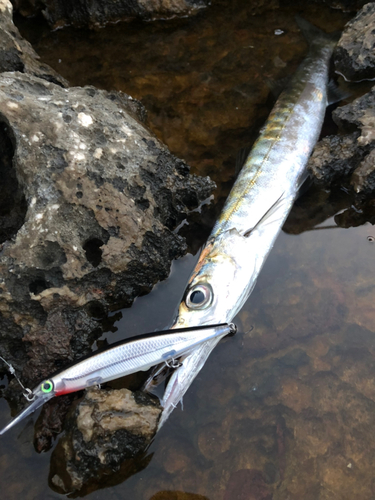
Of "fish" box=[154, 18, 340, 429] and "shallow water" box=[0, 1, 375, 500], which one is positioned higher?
"fish" box=[154, 18, 340, 429]

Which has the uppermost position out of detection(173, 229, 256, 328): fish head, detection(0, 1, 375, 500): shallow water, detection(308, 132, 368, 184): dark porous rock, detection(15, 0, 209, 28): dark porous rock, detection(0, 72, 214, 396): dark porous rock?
detection(15, 0, 209, 28): dark porous rock

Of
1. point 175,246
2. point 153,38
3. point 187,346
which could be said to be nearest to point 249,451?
point 187,346

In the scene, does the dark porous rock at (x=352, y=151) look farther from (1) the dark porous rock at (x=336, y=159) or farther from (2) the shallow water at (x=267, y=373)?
(2) the shallow water at (x=267, y=373)

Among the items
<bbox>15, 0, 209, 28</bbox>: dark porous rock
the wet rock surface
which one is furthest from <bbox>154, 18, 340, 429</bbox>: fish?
<bbox>15, 0, 209, 28</bbox>: dark porous rock

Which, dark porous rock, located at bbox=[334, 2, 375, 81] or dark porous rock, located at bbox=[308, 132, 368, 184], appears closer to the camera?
dark porous rock, located at bbox=[308, 132, 368, 184]

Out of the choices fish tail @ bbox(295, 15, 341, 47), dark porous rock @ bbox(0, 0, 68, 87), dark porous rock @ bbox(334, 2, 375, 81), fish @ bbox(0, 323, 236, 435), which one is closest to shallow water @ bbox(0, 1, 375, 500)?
fish @ bbox(0, 323, 236, 435)

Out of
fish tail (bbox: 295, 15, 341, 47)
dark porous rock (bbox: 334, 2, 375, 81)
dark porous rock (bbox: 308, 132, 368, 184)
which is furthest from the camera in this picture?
fish tail (bbox: 295, 15, 341, 47)

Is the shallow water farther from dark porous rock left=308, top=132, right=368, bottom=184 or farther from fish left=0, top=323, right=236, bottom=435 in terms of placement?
fish left=0, top=323, right=236, bottom=435

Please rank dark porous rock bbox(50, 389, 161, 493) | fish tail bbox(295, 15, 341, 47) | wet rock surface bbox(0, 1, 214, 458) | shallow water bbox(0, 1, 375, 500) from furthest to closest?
fish tail bbox(295, 15, 341, 47)
wet rock surface bbox(0, 1, 214, 458)
shallow water bbox(0, 1, 375, 500)
dark porous rock bbox(50, 389, 161, 493)
